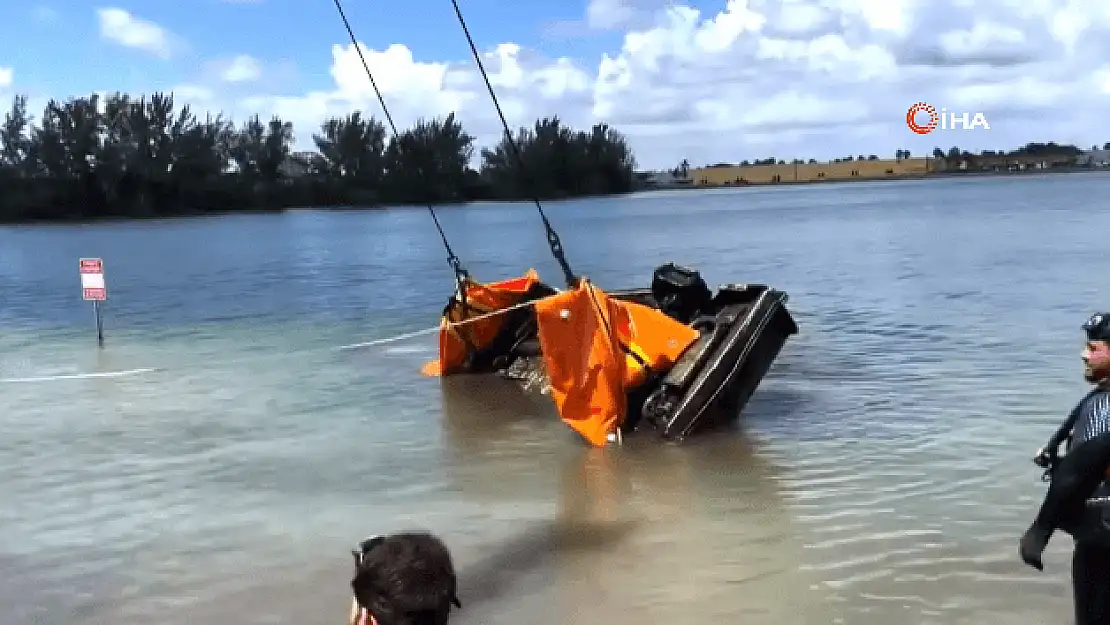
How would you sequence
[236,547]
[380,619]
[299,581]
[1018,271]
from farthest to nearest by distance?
[1018,271] < [236,547] < [299,581] < [380,619]

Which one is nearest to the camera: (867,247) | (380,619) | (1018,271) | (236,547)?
(380,619)

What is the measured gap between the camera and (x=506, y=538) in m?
7.12

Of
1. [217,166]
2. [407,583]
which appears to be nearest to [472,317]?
[407,583]

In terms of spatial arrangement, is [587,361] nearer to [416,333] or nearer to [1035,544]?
[1035,544]

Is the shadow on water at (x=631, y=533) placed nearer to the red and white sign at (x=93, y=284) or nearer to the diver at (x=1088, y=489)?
the diver at (x=1088, y=489)

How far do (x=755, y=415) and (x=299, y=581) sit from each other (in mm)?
5304

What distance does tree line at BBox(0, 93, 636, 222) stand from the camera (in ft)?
355

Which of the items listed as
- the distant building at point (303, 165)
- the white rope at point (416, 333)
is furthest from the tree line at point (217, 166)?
the white rope at point (416, 333)

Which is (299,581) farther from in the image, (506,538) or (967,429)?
(967,429)

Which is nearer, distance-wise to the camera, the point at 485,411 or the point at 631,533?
the point at 631,533

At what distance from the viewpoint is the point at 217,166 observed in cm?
11956

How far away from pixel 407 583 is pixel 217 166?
123m

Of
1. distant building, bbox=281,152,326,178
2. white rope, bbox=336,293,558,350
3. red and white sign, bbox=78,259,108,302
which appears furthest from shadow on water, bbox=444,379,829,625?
distant building, bbox=281,152,326,178

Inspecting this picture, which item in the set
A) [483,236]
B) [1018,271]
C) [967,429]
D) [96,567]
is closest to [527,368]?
[967,429]
